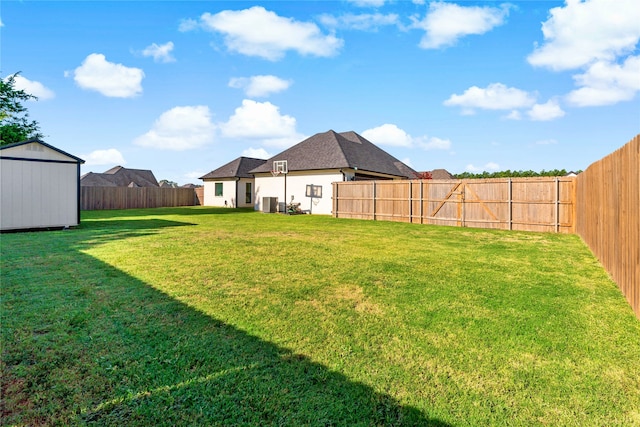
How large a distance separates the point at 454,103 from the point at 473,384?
20860mm

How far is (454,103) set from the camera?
20.0 m

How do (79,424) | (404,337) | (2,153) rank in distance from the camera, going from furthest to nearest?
1. (2,153)
2. (404,337)
3. (79,424)

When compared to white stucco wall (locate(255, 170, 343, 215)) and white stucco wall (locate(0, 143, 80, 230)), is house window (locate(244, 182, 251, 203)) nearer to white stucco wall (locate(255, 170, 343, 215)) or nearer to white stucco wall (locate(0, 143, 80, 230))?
white stucco wall (locate(255, 170, 343, 215))

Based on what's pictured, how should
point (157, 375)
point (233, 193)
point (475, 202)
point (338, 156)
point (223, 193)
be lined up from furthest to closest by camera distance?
point (223, 193) < point (233, 193) < point (338, 156) < point (475, 202) < point (157, 375)

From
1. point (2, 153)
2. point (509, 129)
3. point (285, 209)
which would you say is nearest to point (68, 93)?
point (2, 153)

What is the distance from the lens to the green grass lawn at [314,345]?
74.6 inches

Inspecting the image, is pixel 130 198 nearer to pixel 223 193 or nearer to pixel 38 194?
pixel 223 193

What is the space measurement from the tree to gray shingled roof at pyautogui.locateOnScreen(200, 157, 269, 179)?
1191cm

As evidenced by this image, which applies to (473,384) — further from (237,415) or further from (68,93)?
(68,93)

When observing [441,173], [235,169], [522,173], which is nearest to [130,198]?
[235,169]

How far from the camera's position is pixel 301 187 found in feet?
68.3

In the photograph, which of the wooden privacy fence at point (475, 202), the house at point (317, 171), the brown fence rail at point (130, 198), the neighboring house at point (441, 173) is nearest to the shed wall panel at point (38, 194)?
the house at point (317, 171)

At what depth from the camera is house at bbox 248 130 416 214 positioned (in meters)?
19.4

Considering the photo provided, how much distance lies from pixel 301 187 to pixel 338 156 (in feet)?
10.3
